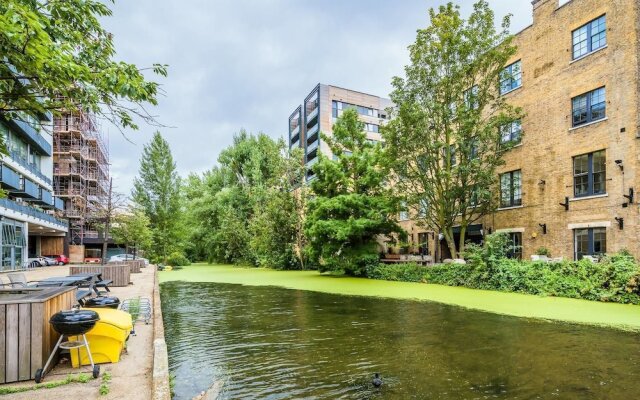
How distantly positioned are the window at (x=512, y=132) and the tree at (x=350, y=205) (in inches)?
255

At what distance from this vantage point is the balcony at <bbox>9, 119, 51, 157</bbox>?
1355 inches

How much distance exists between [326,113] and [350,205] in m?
33.0

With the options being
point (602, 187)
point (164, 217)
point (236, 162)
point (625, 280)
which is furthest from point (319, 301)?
point (164, 217)

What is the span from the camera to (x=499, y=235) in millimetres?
16953

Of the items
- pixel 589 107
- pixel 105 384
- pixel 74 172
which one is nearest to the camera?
pixel 105 384

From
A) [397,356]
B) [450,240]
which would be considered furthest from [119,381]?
[450,240]

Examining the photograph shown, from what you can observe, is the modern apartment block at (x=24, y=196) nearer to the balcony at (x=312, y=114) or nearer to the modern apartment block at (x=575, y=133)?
the modern apartment block at (x=575, y=133)

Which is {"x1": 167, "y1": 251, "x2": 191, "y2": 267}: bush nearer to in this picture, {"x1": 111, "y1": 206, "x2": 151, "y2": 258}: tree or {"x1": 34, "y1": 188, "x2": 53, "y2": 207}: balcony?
{"x1": 111, "y1": 206, "x2": 151, "y2": 258}: tree

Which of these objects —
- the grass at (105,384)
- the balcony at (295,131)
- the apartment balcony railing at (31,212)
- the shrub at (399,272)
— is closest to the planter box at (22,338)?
the grass at (105,384)

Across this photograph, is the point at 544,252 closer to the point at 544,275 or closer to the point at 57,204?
the point at 544,275

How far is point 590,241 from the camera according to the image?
1827cm

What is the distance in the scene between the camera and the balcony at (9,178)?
2972 cm

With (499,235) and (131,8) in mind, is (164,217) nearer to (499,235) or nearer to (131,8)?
(499,235)

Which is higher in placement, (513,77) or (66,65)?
(513,77)
